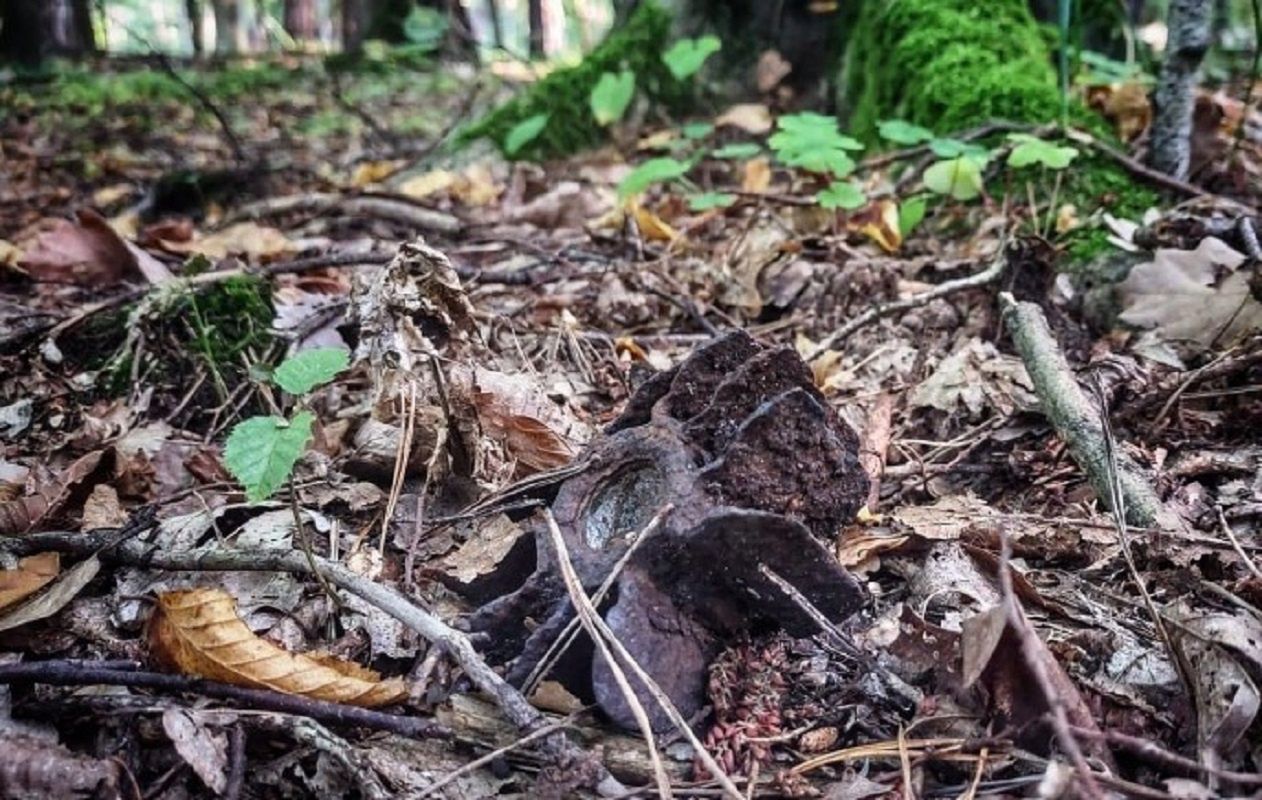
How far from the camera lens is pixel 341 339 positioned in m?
2.93

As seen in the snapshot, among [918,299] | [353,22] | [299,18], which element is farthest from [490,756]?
[299,18]

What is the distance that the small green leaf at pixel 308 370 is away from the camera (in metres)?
1.88

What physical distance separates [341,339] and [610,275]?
1.12 metres

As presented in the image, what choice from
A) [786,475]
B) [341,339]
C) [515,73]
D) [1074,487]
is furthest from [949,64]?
[515,73]

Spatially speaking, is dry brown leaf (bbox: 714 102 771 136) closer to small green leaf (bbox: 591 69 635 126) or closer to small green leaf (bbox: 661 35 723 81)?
small green leaf (bbox: 661 35 723 81)

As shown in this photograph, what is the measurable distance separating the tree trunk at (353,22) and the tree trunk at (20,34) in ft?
11.9

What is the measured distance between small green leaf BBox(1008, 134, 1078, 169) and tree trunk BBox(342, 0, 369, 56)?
11.1 metres

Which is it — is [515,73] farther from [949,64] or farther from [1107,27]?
[949,64]

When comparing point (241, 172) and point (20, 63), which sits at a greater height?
point (20, 63)

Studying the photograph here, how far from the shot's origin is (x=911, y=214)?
3.59 m

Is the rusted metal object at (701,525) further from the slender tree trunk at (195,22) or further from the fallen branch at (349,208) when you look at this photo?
the slender tree trunk at (195,22)

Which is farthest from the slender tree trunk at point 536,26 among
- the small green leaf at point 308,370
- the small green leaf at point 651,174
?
the small green leaf at point 308,370

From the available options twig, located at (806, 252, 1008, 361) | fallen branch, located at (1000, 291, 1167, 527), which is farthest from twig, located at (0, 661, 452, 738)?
twig, located at (806, 252, 1008, 361)

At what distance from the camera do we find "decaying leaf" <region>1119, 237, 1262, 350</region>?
2.56 meters
